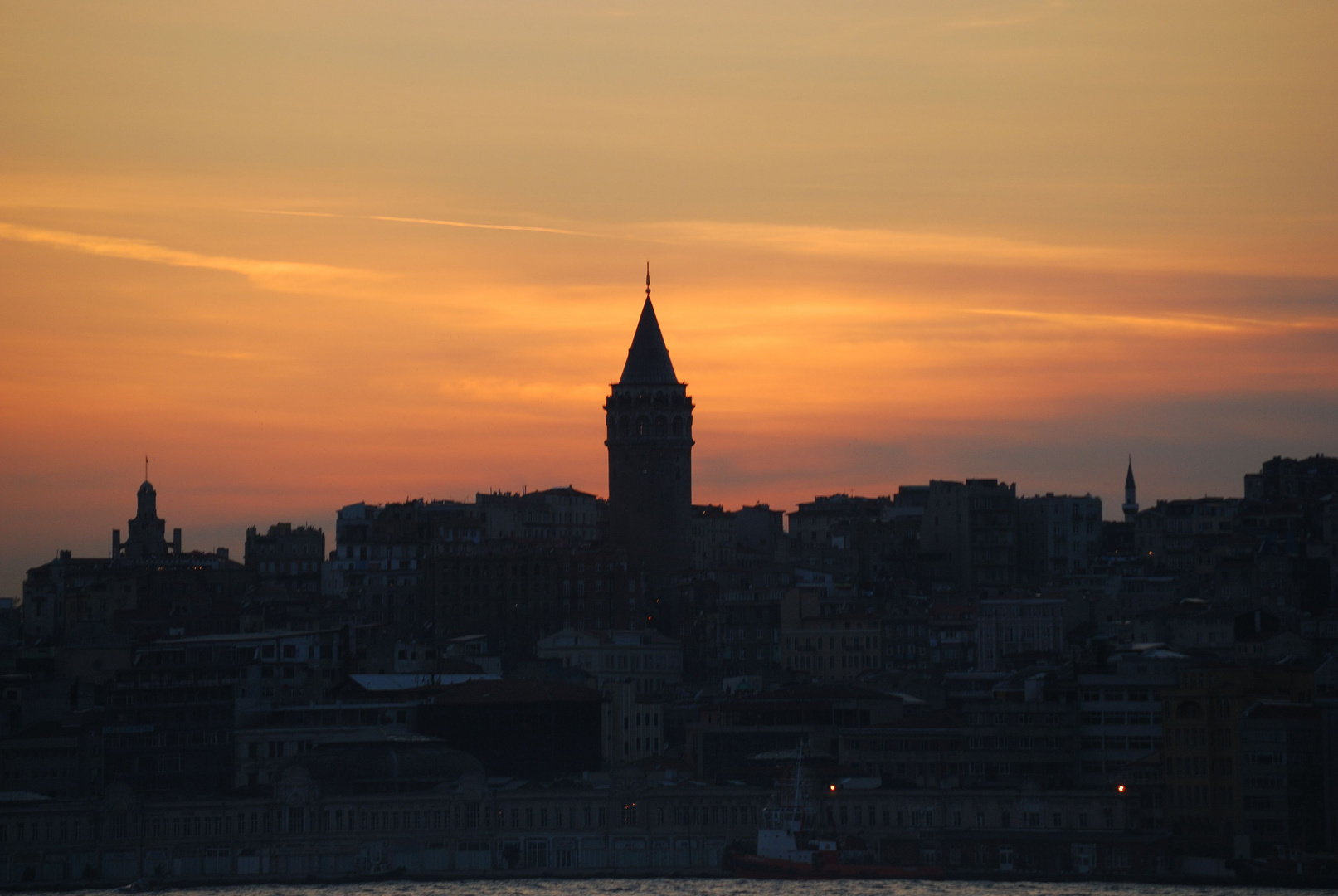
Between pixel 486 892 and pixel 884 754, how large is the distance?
15.3m

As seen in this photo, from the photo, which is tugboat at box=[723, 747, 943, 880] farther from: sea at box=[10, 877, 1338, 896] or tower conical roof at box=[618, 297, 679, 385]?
tower conical roof at box=[618, 297, 679, 385]

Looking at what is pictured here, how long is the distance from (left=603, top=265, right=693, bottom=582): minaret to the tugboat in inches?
1735

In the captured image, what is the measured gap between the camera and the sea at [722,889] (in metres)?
78.8

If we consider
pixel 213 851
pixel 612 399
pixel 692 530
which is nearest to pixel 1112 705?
pixel 213 851

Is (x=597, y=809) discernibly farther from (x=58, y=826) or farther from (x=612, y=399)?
(x=612, y=399)

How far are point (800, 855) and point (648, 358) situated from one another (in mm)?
52278

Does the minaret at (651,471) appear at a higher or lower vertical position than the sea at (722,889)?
higher

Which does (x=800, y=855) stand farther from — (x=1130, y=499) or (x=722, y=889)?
(x=1130, y=499)

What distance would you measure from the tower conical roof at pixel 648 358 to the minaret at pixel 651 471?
0.26 feet

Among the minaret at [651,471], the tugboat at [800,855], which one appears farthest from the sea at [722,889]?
the minaret at [651,471]

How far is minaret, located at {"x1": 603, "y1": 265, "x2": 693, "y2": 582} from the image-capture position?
130000mm

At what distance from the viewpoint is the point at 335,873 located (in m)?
87.2

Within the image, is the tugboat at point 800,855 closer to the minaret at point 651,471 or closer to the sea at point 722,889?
the sea at point 722,889

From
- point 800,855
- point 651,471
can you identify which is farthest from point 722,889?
point 651,471
